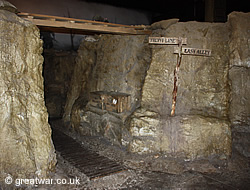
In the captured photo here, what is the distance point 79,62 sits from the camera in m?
10.9

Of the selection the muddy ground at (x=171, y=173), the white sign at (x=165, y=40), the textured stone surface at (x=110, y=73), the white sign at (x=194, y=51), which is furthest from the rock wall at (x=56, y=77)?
the white sign at (x=194, y=51)

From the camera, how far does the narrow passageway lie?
6.18 metres

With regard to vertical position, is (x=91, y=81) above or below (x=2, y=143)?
above

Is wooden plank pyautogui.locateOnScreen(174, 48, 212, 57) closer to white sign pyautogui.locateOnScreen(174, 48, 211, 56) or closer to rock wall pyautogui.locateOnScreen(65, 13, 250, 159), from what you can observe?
white sign pyautogui.locateOnScreen(174, 48, 211, 56)

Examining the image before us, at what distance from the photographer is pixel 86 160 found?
6988 mm

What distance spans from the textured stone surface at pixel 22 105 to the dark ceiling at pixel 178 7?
8.01 m

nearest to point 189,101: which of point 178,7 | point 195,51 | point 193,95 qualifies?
point 193,95

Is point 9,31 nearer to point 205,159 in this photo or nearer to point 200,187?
point 200,187

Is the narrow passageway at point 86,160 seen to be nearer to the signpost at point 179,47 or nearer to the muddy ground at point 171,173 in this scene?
the muddy ground at point 171,173

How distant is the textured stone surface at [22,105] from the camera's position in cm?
502

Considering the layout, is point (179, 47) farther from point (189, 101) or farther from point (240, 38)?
point (240, 38)

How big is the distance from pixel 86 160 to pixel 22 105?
2753 mm

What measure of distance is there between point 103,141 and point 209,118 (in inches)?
156

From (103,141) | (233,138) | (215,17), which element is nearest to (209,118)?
(233,138)
